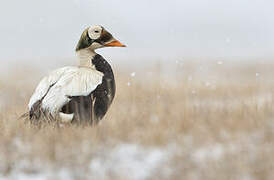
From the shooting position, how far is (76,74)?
Result: 17.0ft

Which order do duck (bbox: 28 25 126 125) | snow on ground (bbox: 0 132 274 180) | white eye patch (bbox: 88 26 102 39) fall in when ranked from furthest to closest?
1. white eye patch (bbox: 88 26 102 39)
2. duck (bbox: 28 25 126 125)
3. snow on ground (bbox: 0 132 274 180)

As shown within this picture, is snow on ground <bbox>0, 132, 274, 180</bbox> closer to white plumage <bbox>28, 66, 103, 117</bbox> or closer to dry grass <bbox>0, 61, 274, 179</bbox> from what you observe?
dry grass <bbox>0, 61, 274, 179</bbox>

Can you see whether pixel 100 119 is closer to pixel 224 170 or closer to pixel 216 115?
pixel 216 115

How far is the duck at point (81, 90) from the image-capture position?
16.3 ft

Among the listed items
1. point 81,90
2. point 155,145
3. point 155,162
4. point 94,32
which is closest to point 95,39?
point 94,32

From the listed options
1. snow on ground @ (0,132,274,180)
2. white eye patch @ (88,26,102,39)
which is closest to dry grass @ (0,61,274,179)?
snow on ground @ (0,132,274,180)

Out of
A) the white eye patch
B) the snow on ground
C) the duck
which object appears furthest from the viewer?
the white eye patch

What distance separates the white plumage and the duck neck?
134 millimetres

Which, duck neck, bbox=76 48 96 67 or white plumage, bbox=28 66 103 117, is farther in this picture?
duck neck, bbox=76 48 96 67

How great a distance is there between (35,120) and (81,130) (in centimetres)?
69

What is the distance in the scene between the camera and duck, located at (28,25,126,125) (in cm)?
496

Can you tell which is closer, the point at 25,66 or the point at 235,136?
the point at 235,136

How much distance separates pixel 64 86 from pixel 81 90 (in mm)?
190

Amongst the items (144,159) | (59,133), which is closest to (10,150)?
(59,133)
